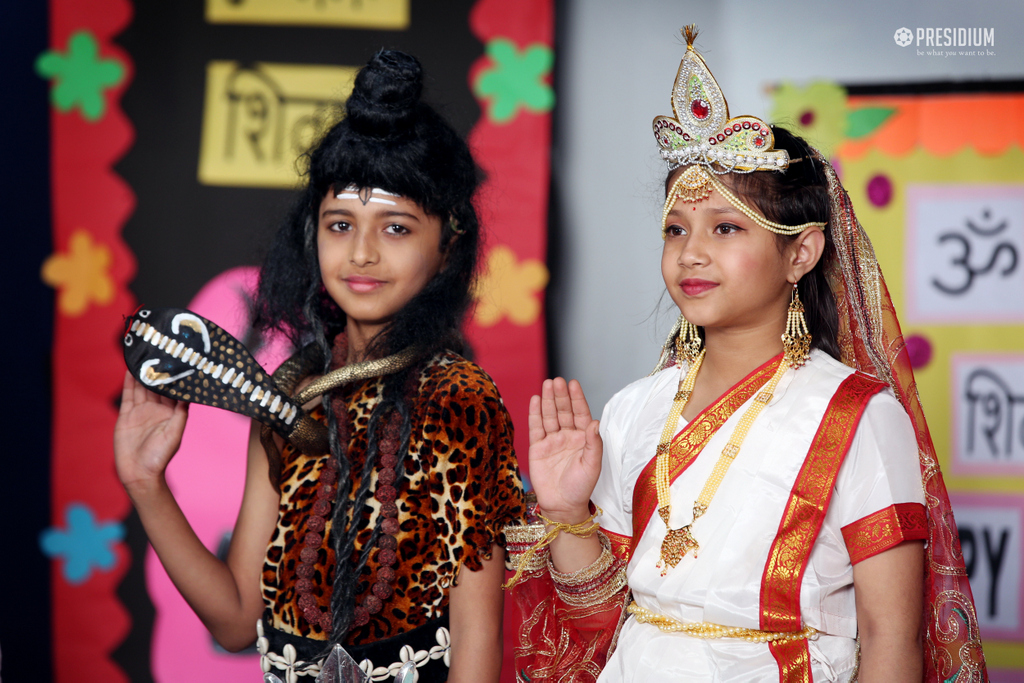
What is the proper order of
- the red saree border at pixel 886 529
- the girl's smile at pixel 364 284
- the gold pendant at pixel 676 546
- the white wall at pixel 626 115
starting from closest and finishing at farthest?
the red saree border at pixel 886 529, the gold pendant at pixel 676 546, the girl's smile at pixel 364 284, the white wall at pixel 626 115

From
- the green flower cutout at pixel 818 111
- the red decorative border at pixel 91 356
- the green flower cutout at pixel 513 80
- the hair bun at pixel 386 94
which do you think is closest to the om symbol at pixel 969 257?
the green flower cutout at pixel 818 111

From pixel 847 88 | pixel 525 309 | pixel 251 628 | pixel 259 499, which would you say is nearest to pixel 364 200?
pixel 259 499

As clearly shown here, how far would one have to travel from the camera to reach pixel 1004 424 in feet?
9.55

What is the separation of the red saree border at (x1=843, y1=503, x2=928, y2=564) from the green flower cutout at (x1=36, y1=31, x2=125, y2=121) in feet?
9.38

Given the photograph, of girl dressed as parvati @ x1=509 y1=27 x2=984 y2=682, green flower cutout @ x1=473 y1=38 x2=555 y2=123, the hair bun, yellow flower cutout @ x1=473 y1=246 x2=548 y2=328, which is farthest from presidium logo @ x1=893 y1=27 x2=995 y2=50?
the hair bun

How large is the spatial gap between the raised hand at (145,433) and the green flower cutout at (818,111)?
7.08 feet

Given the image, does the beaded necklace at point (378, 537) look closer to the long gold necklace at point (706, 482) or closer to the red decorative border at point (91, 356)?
the long gold necklace at point (706, 482)

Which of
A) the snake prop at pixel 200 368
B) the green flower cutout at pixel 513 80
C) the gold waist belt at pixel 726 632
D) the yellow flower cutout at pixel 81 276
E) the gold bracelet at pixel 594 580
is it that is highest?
the green flower cutout at pixel 513 80

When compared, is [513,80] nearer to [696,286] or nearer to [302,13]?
[302,13]

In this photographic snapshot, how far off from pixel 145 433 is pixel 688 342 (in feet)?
3.75

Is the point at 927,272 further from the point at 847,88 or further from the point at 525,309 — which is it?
the point at 525,309

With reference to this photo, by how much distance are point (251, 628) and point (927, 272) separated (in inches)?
92.8

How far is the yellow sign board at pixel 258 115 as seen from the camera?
3.18 metres

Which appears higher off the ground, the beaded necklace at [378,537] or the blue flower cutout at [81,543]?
the beaded necklace at [378,537]
